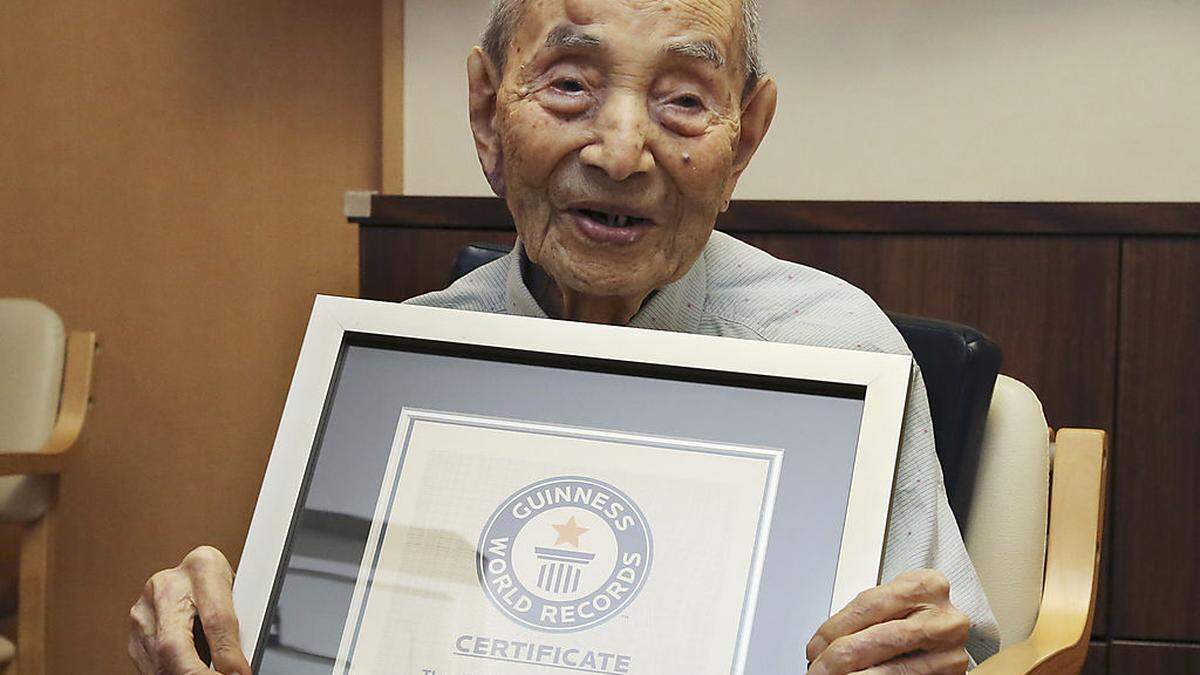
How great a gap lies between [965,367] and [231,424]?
228cm

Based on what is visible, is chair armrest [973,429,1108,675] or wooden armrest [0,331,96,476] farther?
wooden armrest [0,331,96,476]

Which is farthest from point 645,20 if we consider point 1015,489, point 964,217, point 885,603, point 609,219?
point 964,217

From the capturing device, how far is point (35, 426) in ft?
7.64

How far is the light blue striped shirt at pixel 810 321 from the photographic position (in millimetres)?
883

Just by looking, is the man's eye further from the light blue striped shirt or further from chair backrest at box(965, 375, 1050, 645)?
chair backrest at box(965, 375, 1050, 645)

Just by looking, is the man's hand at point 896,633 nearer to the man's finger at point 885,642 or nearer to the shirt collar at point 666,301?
the man's finger at point 885,642

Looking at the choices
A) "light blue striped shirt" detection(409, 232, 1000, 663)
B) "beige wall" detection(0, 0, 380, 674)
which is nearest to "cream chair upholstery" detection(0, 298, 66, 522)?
"beige wall" detection(0, 0, 380, 674)

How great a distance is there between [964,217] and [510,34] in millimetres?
1039

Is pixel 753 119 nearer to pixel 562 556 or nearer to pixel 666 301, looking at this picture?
pixel 666 301

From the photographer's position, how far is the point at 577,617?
72 cm

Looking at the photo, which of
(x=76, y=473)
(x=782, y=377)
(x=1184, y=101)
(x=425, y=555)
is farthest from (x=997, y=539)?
(x=76, y=473)

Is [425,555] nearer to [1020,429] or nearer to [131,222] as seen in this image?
[1020,429]

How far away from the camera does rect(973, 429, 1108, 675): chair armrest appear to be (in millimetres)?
1016

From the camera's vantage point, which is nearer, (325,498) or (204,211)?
(325,498)
